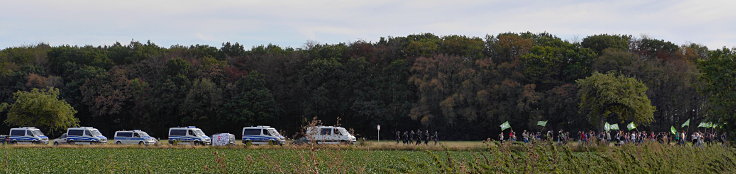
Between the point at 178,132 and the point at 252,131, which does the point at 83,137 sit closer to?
the point at 178,132

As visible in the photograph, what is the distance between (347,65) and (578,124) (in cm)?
2098

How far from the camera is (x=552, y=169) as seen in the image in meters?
9.85

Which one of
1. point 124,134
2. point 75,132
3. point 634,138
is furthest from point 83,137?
point 634,138

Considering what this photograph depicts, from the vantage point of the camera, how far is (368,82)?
74.8m

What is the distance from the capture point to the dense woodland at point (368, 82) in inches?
2633

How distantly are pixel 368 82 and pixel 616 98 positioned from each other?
24.7m

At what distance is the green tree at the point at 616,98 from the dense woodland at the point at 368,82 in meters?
5.01

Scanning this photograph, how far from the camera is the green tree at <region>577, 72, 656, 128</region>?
56500mm

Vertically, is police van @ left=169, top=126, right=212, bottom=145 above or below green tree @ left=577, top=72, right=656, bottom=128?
below

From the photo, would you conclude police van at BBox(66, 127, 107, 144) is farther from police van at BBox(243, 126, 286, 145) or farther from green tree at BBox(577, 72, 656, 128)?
green tree at BBox(577, 72, 656, 128)

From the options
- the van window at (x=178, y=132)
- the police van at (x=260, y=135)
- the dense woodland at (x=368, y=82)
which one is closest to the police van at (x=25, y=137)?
the van window at (x=178, y=132)

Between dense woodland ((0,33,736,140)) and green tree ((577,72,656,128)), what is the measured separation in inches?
197

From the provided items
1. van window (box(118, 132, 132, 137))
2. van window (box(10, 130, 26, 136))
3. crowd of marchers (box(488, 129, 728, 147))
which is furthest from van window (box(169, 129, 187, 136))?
crowd of marchers (box(488, 129, 728, 147))

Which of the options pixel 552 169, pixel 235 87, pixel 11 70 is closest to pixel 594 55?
pixel 235 87
